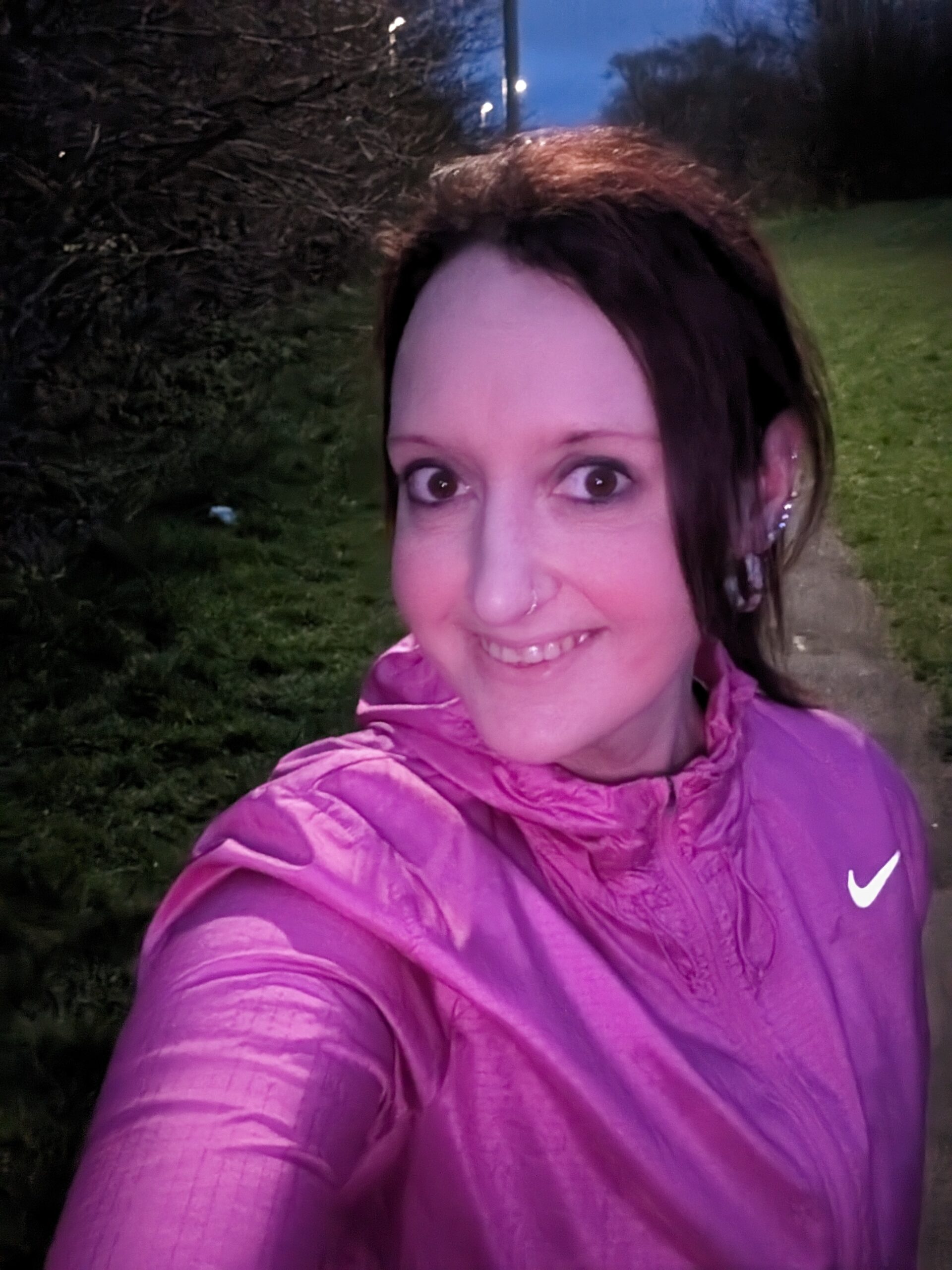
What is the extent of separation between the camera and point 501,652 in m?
1.12

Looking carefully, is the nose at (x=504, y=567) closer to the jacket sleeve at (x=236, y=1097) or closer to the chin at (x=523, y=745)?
the chin at (x=523, y=745)

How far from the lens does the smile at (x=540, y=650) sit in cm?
111

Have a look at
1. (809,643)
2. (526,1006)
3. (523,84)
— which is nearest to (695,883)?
(526,1006)

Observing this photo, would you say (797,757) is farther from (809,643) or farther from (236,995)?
(809,643)

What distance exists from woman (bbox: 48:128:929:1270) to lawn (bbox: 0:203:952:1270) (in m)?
0.42

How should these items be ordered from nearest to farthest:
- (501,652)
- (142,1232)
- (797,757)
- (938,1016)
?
(142,1232) < (501,652) < (797,757) < (938,1016)

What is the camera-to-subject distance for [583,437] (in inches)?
42.6

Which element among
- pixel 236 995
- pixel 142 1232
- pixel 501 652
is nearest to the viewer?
pixel 142 1232

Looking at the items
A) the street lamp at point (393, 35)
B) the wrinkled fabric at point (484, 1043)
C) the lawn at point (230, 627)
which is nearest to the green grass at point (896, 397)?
the lawn at point (230, 627)

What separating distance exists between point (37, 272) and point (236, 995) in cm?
442

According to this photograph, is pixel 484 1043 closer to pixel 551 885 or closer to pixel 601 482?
pixel 551 885

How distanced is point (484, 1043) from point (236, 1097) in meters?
0.22

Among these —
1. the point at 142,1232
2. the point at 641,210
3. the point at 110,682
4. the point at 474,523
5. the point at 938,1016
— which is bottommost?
the point at 938,1016

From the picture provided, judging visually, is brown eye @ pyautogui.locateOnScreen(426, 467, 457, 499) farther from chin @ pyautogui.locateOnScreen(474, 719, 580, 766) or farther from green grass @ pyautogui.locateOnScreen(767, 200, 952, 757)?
green grass @ pyautogui.locateOnScreen(767, 200, 952, 757)
